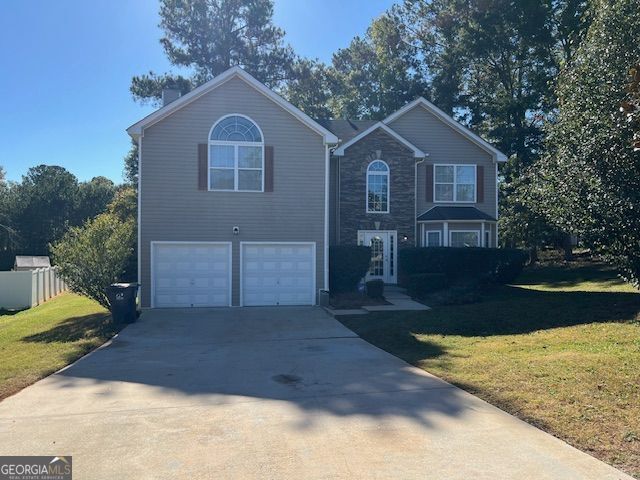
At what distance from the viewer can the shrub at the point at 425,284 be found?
1798 cm

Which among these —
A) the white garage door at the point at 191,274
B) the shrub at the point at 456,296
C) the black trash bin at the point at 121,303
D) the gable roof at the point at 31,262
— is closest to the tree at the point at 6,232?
the gable roof at the point at 31,262

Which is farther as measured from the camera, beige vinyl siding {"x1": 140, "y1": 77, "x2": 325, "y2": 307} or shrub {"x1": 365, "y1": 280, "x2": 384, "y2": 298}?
shrub {"x1": 365, "y1": 280, "x2": 384, "y2": 298}

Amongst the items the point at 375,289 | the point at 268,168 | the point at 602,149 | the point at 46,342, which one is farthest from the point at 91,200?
the point at 602,149

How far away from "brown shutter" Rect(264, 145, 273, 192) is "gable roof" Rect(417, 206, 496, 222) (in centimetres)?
783

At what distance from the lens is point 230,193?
16.9 meters

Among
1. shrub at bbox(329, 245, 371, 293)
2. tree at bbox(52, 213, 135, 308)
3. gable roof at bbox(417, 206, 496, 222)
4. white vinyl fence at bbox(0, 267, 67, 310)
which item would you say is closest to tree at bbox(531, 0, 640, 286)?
shrub at bbox(329, 245, 371, 293)

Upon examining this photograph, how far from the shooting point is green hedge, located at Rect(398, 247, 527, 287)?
1945 cm

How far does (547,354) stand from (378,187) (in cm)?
1375

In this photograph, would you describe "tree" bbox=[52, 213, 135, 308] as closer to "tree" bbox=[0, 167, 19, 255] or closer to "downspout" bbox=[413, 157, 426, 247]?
"downspout" bbox=[413, 157, 426, 247]

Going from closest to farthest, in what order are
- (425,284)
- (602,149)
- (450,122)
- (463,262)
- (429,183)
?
(602,149) → (425,284) → (463,262) → (429,183) → (450,122)

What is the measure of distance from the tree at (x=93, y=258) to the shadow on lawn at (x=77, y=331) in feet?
2.54

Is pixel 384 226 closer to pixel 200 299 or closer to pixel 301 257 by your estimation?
pixel 301 257

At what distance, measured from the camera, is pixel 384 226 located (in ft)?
71.4

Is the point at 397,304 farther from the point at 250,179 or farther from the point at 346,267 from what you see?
the point at 250,179
